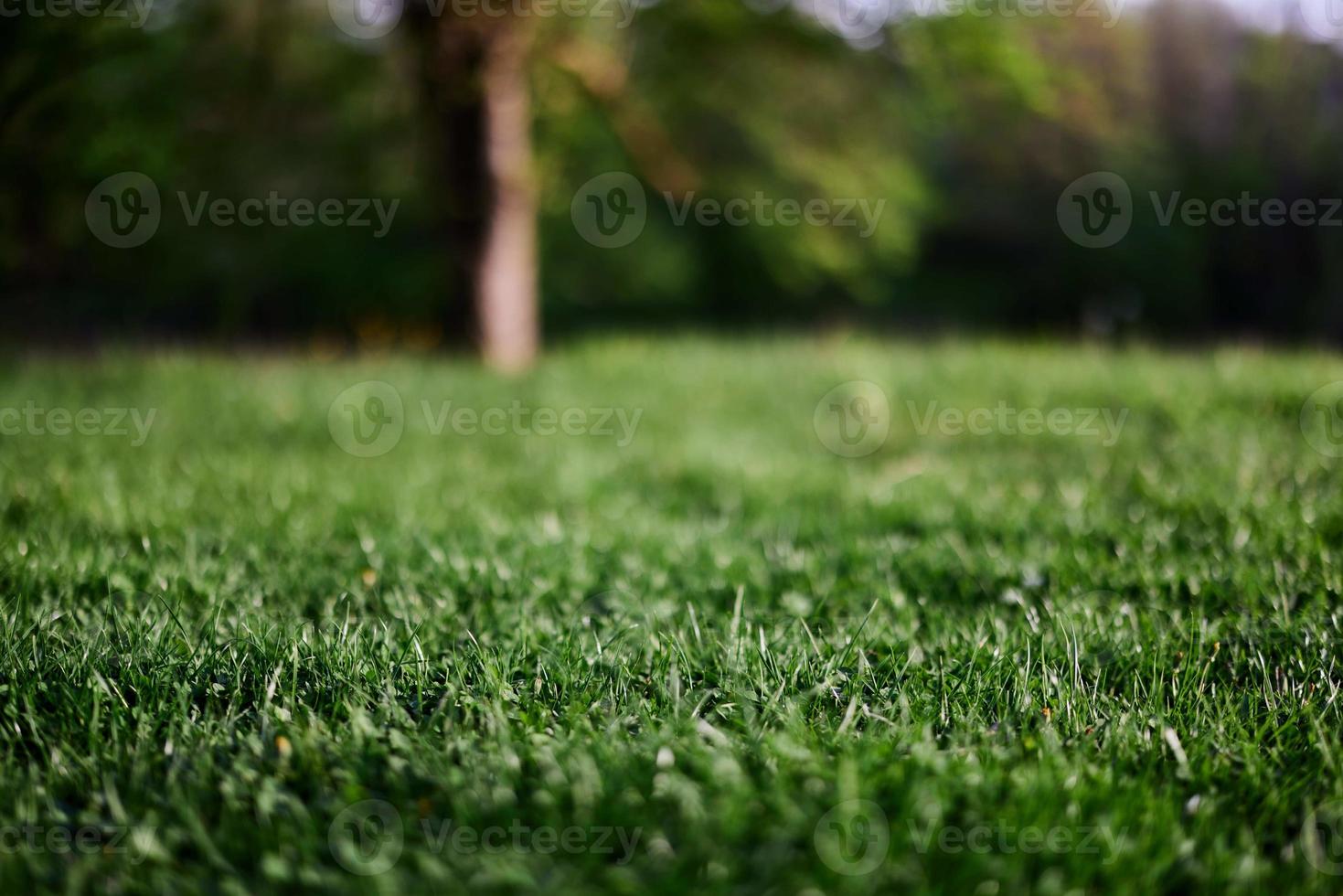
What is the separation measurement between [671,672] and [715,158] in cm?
1804

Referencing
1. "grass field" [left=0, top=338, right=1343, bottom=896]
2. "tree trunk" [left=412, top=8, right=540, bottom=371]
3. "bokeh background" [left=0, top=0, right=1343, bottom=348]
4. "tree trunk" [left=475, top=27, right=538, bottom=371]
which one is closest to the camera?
"grass field" [left=0, top=338, right=1343, bottom=896]

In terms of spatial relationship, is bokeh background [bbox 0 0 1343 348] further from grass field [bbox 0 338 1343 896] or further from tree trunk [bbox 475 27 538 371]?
grass field [bbox 0 338 1343 896]

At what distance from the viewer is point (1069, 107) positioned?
397 inches

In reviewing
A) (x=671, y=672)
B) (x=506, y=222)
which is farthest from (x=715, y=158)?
(x=671, y=672)

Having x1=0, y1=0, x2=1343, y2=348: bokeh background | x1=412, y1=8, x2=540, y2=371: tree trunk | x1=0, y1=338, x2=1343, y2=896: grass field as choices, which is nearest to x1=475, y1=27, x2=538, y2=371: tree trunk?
x1=412, y1=8, x2=540, y2=371: tree trunk

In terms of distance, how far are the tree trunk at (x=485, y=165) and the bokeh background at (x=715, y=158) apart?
0.93 feet

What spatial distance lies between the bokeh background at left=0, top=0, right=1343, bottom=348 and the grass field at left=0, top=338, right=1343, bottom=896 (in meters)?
3.81

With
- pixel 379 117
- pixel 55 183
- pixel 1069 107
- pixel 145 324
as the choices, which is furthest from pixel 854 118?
pixel 145 324

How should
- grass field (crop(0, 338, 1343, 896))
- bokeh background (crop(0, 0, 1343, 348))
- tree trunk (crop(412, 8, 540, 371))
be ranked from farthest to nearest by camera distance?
1. bokeh background (crop(0, 0, 1343, 348))
2. tree trunk (crop(412, 8, 540, 371))
3. grass field (crop(0, 338, 1343, 896))

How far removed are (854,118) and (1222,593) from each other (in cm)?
1207

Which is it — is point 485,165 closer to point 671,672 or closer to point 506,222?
point 506,222

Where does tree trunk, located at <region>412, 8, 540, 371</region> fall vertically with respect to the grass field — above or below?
above

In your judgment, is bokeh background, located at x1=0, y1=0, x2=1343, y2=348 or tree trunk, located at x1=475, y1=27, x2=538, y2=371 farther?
bokeh background, located at x1=0, y1=0, x2=1343, y2=348

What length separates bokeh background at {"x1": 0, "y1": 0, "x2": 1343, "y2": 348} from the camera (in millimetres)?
8547
